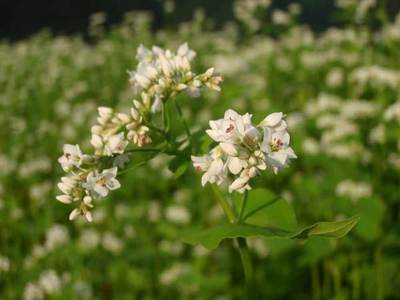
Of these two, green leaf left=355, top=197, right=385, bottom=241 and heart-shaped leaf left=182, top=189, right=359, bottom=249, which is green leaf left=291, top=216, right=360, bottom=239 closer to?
heart-shaped leaf left=182, top=189, right=359, bottom=249

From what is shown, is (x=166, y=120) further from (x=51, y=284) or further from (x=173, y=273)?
(x=173, y=273)

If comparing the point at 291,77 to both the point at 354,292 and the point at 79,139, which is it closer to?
the point at 79,139

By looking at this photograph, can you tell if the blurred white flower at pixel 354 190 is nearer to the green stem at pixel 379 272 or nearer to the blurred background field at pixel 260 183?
the blurred background field at pixel 260 183

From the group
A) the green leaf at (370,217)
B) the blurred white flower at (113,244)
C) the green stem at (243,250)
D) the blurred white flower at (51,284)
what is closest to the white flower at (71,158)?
the green stem at (243,250)

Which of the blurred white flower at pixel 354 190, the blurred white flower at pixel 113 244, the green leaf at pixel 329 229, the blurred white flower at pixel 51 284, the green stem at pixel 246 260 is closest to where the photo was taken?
the green leaf at pixel 329 229

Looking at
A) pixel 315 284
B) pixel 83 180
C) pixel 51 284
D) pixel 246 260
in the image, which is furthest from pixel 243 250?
pixel 315 284

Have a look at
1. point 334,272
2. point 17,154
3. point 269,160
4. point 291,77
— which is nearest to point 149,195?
point 17,154

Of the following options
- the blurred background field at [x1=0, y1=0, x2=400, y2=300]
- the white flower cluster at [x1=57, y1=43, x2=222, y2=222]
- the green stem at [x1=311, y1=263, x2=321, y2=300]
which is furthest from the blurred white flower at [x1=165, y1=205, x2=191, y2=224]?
the white flower cluster at [x1=57, y1=43, x2=222, y2=222]
